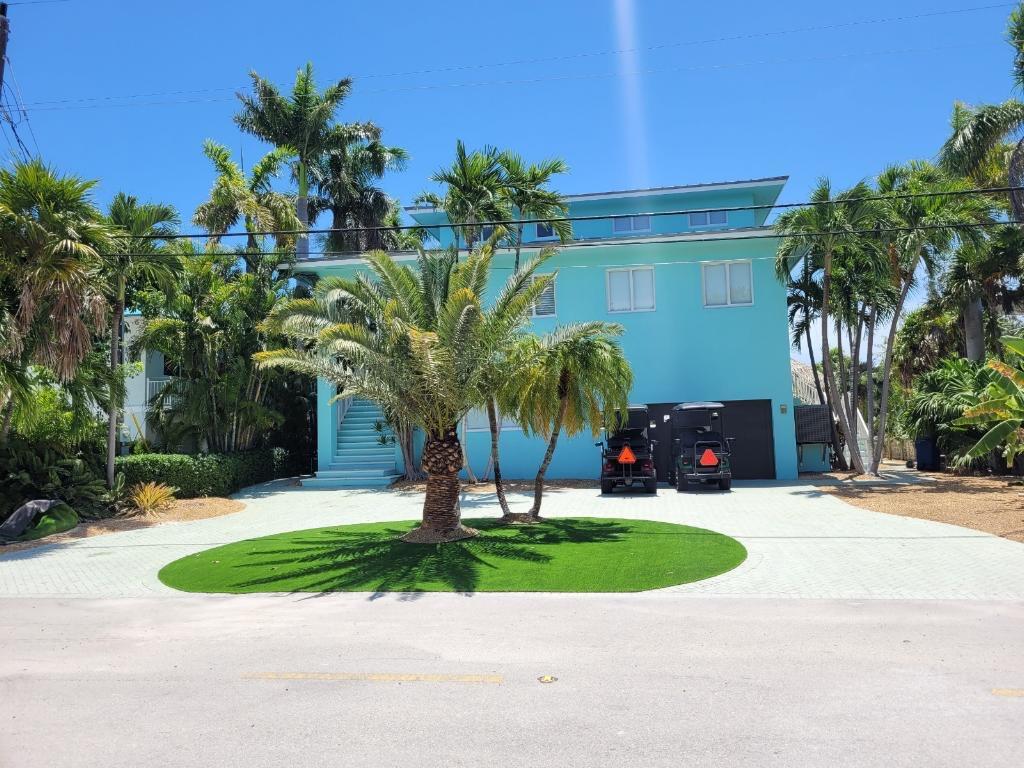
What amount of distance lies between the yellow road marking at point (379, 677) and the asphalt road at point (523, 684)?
0.02 meters

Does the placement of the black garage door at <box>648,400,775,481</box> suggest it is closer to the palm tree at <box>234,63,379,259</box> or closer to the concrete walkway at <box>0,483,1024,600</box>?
the concrete walkway at <box>0,483,1024,600</box>

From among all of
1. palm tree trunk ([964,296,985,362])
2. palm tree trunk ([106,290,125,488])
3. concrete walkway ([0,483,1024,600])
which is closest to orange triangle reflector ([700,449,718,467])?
concrete walkway ([0,483,1024,600])

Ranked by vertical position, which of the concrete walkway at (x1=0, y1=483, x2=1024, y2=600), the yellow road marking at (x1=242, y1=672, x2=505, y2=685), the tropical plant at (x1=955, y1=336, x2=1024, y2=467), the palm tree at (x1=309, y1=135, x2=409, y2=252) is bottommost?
the concrete walkway at (x1=0, y1=483, x2=1024, y2=600)

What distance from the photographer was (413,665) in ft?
20.2

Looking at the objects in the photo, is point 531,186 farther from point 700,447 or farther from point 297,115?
point 297,115

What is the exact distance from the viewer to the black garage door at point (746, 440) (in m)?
21.4

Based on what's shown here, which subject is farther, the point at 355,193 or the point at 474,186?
the point at 355,193

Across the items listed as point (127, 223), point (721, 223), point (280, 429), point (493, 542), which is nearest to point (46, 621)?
point (493, 542)

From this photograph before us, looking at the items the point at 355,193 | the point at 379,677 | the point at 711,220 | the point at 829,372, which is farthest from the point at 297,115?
the point at 379,677

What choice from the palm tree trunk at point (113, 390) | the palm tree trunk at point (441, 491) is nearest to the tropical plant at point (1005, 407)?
the palm tree trunk at point (441, 491)

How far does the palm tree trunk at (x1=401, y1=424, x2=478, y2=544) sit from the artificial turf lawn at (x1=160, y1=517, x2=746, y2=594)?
348mm

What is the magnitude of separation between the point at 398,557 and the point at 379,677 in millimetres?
5152

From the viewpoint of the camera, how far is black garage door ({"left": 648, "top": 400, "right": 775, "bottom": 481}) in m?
21.4

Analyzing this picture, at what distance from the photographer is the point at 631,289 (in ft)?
73.6
